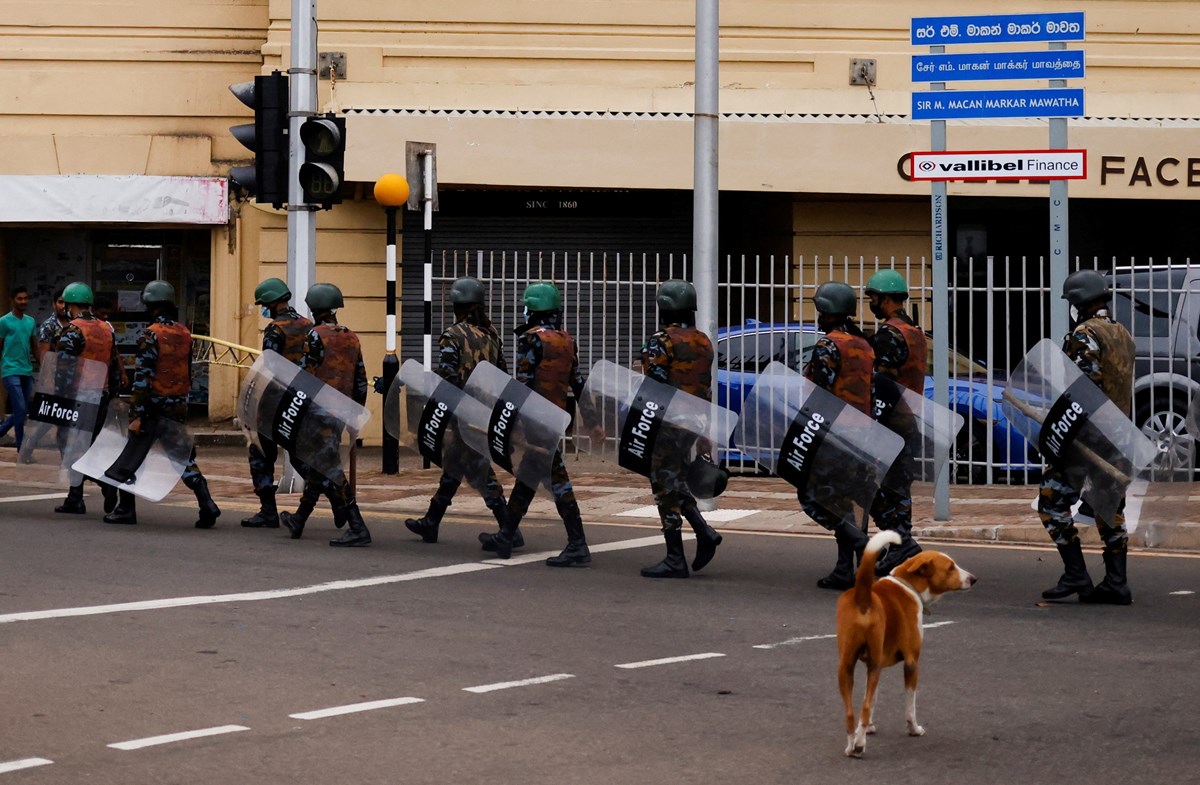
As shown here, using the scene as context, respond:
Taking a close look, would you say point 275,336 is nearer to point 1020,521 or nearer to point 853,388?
point 853,388

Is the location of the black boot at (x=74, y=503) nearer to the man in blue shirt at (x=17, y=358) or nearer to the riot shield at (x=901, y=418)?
the man in blue shirt at (x=17, y=358)

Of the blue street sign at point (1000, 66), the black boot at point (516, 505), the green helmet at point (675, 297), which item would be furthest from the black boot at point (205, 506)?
the blue street sign at point (1000, 66)

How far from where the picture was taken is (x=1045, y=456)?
9727mm

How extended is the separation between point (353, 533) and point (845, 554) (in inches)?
135

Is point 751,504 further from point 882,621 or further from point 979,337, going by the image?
point 882,621

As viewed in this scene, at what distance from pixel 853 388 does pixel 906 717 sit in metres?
3.86

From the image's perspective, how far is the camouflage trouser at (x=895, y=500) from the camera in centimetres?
1044

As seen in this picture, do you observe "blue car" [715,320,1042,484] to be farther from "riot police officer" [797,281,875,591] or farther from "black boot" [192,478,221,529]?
"riot police officer" [797,281,875,591]

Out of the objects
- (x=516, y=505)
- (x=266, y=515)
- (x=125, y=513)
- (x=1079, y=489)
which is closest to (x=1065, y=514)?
(x=1079, y=489)

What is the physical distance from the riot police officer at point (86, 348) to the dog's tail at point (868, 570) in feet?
27.8

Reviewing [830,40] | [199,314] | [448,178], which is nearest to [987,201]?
[830,40]

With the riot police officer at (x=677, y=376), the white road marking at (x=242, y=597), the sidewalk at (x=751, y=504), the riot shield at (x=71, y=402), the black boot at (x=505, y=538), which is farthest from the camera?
the riot shield at (x=71, y=402)

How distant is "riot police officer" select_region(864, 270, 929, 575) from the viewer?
411 inches

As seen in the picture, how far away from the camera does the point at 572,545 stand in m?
11.3
